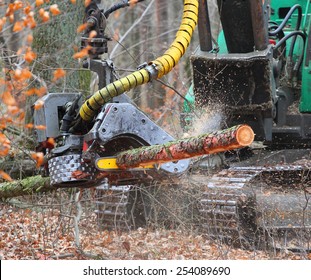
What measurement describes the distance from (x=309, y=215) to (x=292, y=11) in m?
2.11

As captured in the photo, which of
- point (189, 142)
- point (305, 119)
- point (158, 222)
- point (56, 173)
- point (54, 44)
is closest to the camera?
point (189, 142)

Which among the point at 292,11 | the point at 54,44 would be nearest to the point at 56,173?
the point at 292,11

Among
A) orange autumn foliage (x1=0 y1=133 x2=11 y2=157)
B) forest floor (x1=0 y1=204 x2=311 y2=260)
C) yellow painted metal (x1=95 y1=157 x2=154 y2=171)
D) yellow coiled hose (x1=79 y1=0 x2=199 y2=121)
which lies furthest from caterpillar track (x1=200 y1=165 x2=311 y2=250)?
orange autumn foliage (x1=0 y1=133 x2=11 y2=157)

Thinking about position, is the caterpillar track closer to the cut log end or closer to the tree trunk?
the tree trunk

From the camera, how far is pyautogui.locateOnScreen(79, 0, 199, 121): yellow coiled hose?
682 cm

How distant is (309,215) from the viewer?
815 cm

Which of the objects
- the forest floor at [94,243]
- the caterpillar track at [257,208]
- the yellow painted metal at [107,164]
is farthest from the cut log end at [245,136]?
the caterpillar track at [257,208]

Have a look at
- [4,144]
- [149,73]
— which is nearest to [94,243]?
[4,144]

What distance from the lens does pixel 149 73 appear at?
6977 mm

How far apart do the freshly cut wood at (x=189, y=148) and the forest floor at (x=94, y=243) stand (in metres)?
1.14

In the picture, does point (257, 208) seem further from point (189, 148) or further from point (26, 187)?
point (26, 187)

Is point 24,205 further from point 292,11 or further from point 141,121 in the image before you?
point 292,11

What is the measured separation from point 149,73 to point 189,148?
3.27ft

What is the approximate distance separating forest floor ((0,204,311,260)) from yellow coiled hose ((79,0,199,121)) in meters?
1.41
